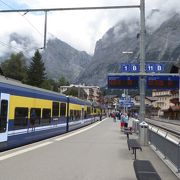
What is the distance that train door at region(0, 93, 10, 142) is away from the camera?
643 inches

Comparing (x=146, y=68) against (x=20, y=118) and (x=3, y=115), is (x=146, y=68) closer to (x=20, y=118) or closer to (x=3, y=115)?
(x=20, y=118)

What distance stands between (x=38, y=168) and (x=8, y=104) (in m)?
5.18

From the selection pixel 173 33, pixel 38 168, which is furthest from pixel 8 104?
pixel 173 33

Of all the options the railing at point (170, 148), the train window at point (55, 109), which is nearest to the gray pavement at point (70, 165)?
the railing at point (170, 148)

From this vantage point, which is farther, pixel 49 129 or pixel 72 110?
pixel 72 110

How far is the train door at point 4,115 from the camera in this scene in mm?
16328

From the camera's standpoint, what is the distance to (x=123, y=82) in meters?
22.3

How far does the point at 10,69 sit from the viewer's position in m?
122

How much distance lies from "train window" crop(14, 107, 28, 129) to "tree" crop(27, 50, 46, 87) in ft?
331

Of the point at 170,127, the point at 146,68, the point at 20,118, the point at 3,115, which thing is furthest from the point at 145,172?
the point at 170,127

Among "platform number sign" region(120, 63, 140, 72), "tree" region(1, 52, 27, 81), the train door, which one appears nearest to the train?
the train door

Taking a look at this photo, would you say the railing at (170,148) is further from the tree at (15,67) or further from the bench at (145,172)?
the tree at (15,67)

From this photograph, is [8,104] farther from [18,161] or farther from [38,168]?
[38,168]

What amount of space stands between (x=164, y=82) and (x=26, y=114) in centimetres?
721
